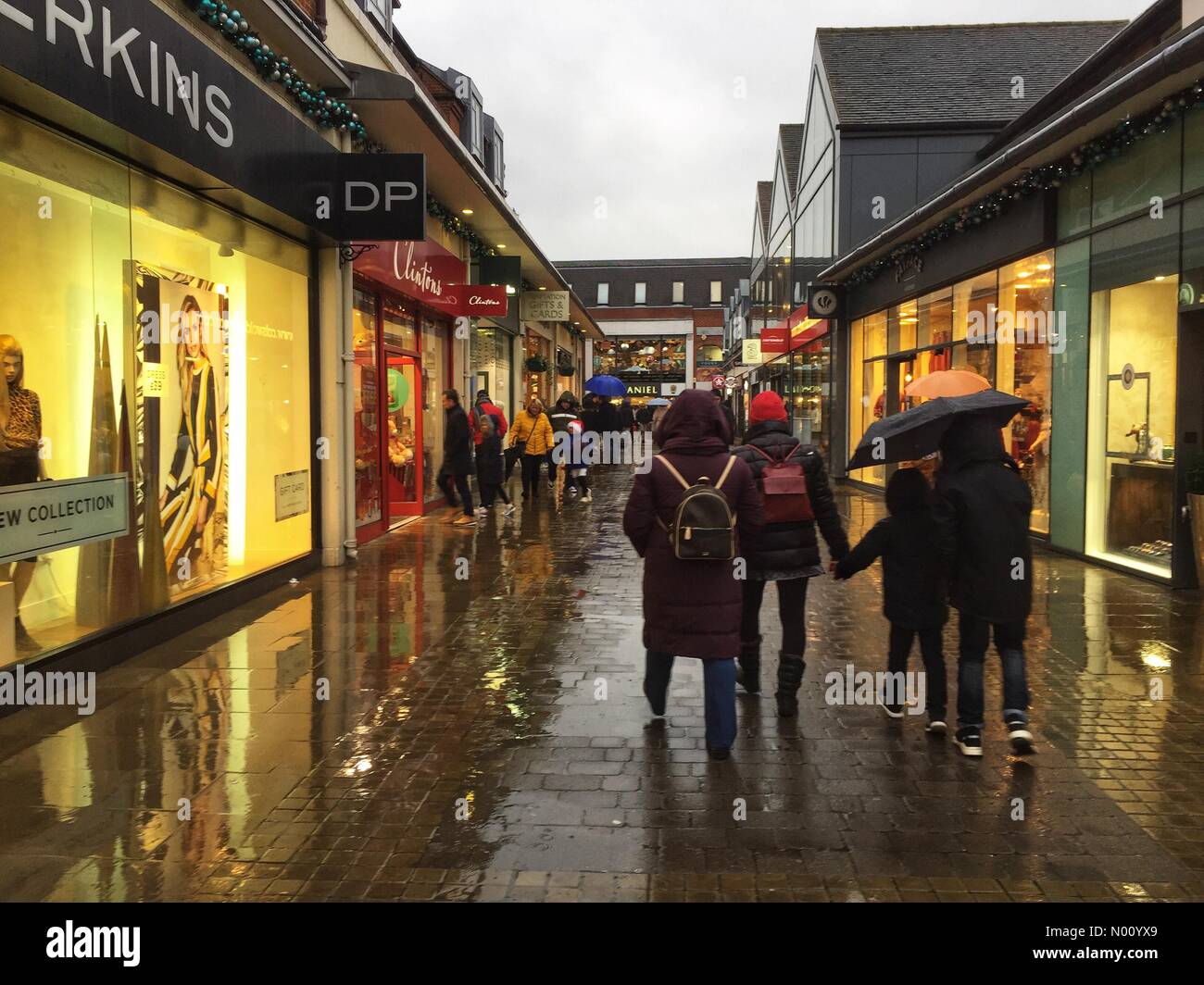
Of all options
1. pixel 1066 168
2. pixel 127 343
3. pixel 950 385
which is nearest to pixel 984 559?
pixel 950 385

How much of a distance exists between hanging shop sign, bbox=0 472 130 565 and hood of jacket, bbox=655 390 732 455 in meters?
3.64

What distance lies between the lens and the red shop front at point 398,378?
12.3m

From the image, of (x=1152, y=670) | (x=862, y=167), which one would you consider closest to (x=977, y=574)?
(x=1152, y=670)

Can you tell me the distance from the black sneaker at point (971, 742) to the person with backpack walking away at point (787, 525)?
3.19 feet

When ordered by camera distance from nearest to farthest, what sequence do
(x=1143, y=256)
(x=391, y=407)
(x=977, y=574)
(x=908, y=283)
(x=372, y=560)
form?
(x=977, y=574), (x=1143, y=256), (x=372, y=560), (x=391, y=407), (x=908, y=283)

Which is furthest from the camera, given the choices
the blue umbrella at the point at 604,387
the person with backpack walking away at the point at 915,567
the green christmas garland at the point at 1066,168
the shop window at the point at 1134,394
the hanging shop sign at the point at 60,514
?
the blue umbrella at the point at 604,387

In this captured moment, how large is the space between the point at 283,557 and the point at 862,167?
52.6 feet

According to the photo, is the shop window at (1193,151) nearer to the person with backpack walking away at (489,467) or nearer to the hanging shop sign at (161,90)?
the hanging shop sign at (161,90)

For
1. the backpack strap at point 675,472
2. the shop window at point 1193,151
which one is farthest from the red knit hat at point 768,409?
the shop window at point 1193,151

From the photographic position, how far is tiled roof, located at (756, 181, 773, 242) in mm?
40469

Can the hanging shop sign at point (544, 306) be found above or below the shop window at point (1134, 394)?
above

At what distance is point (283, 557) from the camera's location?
32.3ft

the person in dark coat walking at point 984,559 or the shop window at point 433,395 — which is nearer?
the person in dark coat walking at point 984,559

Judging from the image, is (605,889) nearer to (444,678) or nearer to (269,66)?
(444,678)
